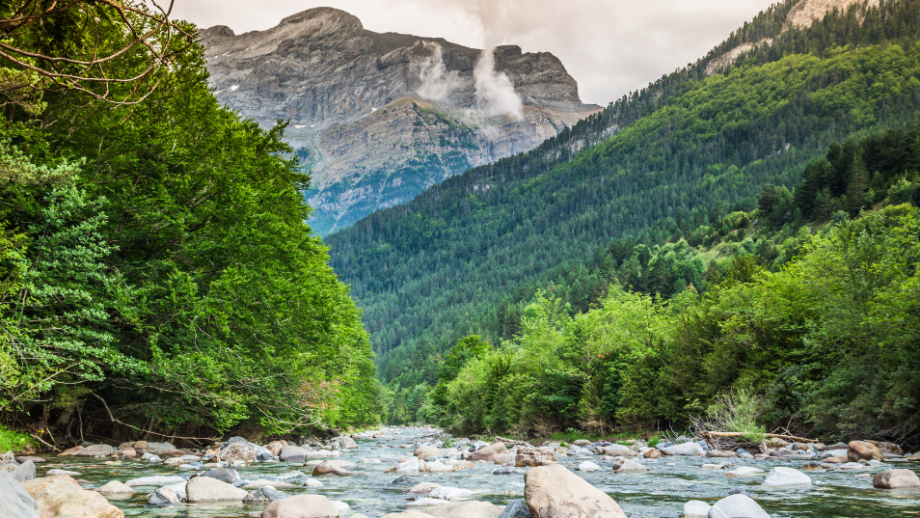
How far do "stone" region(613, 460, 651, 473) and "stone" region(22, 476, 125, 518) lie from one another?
13986 mm

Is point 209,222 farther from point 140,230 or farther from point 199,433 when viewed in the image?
point 199,433

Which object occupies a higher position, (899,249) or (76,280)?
(899,249)

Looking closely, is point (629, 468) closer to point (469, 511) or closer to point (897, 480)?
point (897, 480)

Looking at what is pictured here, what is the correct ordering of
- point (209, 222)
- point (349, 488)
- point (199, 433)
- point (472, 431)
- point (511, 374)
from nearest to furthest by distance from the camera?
1. point (349, 488)
2. point (209, 222)
3. point (199, 433)
4. point (511, 374)
5. point (472, 431)

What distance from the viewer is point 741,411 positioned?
76.7ft

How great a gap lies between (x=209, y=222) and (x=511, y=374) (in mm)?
29921

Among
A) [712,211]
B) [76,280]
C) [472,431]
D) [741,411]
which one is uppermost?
[712,211]

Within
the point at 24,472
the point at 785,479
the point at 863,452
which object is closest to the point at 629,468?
the point at 785,479

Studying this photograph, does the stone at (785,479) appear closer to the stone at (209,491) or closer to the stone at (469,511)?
the stone at (469,511)

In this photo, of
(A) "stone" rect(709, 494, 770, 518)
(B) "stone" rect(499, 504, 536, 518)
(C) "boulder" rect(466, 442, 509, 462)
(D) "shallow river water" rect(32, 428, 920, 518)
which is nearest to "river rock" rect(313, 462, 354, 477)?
(D) "shallow river water" rect(32, 428, 920, 518)

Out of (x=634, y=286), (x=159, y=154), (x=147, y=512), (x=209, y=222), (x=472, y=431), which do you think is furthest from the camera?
(x=634, y=286)

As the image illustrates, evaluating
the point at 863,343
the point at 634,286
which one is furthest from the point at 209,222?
the point at 634,286

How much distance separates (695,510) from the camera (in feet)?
33.2

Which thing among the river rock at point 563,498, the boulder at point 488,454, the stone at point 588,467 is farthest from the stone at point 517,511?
the boulder at point 488,454
